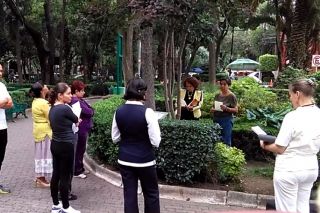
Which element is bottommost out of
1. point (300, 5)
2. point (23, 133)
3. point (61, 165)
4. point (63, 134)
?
point (23, 133)

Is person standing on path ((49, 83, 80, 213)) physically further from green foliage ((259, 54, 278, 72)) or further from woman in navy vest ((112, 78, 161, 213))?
green foliage ((259, 54, 278, 72))

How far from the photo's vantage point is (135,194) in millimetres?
4871

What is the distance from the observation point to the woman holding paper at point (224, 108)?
8.18 m

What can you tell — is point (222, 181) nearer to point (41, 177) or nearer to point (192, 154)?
point (192, 154)

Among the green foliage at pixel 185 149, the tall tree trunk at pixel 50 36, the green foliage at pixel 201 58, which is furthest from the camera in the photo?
the green foliage at pixel 201 58

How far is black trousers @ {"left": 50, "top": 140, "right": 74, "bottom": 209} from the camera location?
18.1 feet

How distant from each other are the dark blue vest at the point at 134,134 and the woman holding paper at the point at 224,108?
3692 millimetres

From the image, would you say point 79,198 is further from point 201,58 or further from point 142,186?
point 201,58

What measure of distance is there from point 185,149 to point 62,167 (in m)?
1.85

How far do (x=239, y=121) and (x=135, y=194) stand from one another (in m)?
5.79

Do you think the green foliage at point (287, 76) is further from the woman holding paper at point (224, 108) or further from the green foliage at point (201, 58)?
the green foliage at point (201, 58)

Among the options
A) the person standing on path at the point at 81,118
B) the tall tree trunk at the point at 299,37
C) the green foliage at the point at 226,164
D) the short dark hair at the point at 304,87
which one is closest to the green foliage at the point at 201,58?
the tall tree trunk at the point at 299,37

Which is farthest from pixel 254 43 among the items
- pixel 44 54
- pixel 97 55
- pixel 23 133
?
pixel 23 133

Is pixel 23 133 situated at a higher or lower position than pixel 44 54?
lower
